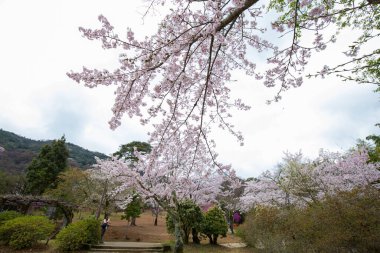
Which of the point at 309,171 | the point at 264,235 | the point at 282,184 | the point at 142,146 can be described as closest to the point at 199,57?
the point at 264,235

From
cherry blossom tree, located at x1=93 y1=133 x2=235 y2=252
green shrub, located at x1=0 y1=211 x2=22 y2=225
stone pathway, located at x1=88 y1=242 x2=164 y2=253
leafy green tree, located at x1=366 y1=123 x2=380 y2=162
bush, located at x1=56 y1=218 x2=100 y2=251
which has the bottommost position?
stone pathway, located at x1=88 y1=242 x2=164 y2=253

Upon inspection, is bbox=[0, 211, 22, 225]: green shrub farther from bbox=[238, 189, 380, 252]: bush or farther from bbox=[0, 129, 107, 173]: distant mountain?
bbox=[0, 129, 107, 173]: distant mountain

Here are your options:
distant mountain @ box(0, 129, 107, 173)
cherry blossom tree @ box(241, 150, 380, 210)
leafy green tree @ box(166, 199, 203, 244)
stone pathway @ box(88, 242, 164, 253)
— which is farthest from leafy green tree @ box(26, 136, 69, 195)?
cherry blossom tree @ box(241, 150, 380, 210)

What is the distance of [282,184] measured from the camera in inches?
538

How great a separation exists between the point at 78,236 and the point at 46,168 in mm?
17063

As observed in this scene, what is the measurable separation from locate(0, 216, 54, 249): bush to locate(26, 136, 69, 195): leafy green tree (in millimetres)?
12996

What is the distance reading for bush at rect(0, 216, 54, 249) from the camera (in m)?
11.6

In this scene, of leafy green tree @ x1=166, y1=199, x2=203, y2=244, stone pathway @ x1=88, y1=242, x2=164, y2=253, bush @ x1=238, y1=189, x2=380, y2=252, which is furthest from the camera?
leafy green tree @ x1=166, y1=199, x2=203, y2=244

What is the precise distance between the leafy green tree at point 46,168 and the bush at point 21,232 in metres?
13.0

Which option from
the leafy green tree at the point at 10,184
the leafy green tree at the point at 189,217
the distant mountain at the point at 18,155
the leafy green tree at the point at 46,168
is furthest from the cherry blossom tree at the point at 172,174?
the distant mountain at the point at 18,155

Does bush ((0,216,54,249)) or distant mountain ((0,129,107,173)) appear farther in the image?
distant mountain ((0,129,107,173))

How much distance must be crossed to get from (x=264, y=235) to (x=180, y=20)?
412 inches

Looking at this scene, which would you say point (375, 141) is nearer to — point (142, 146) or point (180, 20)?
point (180, 20)

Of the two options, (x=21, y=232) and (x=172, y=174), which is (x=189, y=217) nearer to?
(x=172, y=174)
